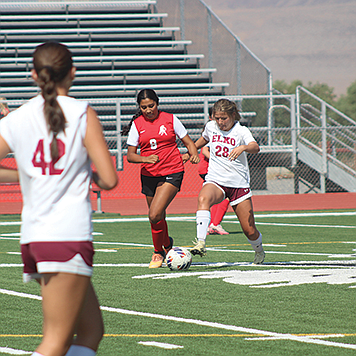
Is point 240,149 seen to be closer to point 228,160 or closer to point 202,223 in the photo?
point 228,160

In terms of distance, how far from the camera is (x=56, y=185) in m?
2.73

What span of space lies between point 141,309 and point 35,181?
2.77 meters

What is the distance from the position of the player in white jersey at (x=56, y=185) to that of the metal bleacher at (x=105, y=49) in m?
22.3

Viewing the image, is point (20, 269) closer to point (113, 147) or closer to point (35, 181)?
point (35, 181)

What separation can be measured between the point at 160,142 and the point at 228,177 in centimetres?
89

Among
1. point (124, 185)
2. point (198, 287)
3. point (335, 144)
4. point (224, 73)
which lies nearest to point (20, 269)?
point (198, 287)

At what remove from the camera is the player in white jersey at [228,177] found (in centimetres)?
753

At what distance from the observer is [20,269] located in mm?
7621

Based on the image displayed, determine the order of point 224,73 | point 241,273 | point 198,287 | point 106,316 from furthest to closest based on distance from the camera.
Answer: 1. point 224,73
2. point 241,273
3. point 198,287
4. point 106,316

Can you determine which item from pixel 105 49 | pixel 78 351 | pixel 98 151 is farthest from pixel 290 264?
Answer: pixel 105 49

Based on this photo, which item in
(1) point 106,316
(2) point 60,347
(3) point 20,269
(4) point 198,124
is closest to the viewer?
(2) point 60,347

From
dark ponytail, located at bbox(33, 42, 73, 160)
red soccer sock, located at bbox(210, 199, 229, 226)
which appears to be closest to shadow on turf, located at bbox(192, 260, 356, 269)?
red soccer sock, located at bbox(210, 199, 229, 226)

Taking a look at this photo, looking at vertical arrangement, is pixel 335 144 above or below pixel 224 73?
below

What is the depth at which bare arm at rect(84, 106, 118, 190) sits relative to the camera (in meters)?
2.73
